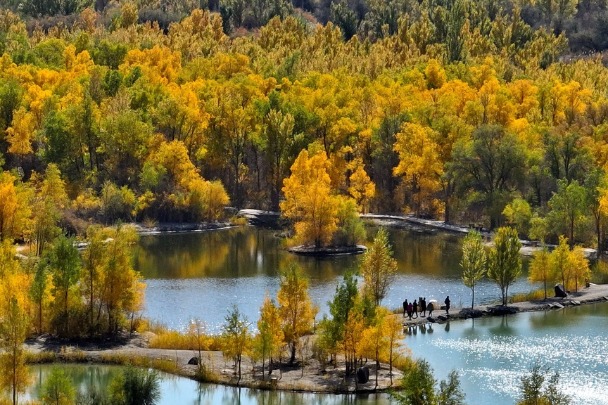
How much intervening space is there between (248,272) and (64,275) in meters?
20.2

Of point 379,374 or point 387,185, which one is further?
point 387,185

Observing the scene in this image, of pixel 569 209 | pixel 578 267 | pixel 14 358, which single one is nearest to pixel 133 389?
pixel 14 358

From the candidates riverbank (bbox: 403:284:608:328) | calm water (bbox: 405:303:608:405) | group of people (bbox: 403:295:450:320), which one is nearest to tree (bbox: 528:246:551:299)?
riverbank (bbox: 403:284:608:328)

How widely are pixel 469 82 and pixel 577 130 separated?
2590 cm

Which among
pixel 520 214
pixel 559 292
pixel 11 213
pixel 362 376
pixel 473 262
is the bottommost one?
pixel 362 376

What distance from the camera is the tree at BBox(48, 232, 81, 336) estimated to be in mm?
54219

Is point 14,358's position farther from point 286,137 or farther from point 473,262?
point 286,137

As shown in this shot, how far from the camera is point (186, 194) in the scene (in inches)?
3590

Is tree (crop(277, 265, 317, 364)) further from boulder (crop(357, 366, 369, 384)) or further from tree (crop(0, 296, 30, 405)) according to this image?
tree (crop(0, 296, 30, 405))

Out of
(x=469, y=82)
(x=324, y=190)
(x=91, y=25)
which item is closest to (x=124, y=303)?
(x=324, y=190)

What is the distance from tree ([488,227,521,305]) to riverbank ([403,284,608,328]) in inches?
34.3

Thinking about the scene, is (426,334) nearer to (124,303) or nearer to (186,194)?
(124,303)

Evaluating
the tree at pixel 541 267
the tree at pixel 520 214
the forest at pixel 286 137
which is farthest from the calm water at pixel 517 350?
the tree at pixel 520 214

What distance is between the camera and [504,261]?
62250 mm
